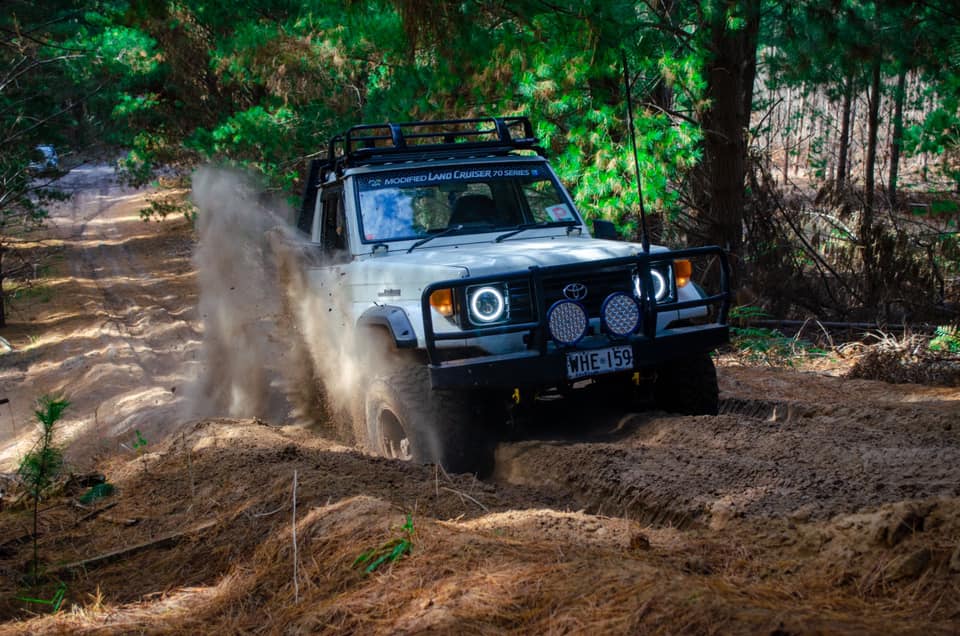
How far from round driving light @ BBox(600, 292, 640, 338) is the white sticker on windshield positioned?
159 cm

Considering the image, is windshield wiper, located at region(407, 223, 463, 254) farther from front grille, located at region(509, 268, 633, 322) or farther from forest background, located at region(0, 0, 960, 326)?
forest background, located at region(0, 0, 960, 326)

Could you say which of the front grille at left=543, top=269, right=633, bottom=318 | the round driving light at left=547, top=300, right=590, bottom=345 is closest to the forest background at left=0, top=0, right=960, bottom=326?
the front grille at left=543, top=269, right=633, bottom=318

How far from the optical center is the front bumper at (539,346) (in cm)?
525

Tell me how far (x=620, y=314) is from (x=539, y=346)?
22.0 inches

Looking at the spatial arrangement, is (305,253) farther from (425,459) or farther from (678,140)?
(678,140)

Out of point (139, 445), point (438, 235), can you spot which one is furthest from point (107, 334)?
point (438, 235)

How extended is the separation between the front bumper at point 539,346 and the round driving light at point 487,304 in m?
0.19

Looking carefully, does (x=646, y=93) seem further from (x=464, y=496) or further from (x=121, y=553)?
(x=121, y=553)

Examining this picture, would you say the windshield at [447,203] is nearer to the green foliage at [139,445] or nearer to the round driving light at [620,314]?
the round driving light at [620,314]

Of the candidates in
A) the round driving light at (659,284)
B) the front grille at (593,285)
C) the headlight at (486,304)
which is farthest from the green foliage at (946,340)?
the headlight at (486,304)

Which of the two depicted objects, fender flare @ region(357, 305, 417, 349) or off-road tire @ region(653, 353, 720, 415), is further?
off-road tire @ region(653, 353, 720, 415)

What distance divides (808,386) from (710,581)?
5.56 meters

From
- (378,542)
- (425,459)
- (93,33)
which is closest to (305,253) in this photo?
(425,459)

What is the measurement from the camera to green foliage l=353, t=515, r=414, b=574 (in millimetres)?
3725
